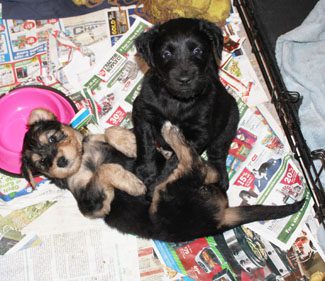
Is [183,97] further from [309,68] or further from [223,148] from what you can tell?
[309,68]

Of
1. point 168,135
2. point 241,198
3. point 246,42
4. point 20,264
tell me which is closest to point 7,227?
point 20,264

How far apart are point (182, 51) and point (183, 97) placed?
0.69 ft

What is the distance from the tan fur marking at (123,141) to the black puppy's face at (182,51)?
1.54 feet

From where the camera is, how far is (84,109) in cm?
273

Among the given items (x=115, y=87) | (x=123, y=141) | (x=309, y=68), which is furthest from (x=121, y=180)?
(x=309, y=68)

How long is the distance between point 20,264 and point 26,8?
5.41ft

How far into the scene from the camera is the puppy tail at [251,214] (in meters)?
2.28

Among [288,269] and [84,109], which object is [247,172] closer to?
[288,269]

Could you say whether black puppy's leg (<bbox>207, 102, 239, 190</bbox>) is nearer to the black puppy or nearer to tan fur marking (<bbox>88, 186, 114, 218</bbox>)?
the black puppy

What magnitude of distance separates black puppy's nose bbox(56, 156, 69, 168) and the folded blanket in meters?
1.34

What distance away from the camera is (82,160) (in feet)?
7.89

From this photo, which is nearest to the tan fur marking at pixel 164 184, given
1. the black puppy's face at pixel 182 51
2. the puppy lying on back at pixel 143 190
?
the puppy lying on back at pixel 143 190

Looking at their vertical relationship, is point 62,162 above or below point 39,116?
below

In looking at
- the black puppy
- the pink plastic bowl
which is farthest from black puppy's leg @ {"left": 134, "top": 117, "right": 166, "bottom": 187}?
the pink plastic bowl
